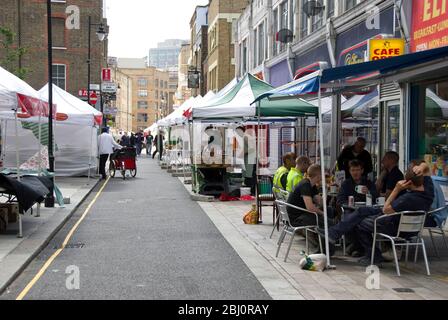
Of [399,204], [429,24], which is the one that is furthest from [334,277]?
[429,24]

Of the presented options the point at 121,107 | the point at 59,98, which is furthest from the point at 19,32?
the point at 121,107

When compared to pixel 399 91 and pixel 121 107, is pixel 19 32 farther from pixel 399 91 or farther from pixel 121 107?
pixel 121 107

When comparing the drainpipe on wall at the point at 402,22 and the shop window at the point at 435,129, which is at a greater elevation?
the drainpipe on wall at the point at 402,22

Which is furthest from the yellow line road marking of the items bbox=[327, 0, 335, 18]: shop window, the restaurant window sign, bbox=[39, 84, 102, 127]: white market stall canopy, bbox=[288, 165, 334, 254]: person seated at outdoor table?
bbox=[327, 0, 335, 18]: shop window

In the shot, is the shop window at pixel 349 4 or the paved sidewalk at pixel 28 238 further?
the shop window at pixel 349 4

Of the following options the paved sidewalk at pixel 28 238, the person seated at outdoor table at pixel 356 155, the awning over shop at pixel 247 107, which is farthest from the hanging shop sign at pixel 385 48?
the paved sidewalk at pixel 28 238

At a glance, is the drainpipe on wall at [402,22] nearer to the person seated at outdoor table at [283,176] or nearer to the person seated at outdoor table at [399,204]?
the person seated at outdoor table at [283,176]

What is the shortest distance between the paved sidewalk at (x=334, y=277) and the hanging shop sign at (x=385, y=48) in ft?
15.9

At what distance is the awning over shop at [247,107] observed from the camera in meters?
13.9

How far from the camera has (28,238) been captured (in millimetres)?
10117

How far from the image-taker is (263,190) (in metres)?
14.2

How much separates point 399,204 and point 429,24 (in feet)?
19.2

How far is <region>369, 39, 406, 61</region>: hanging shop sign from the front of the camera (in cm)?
1346
